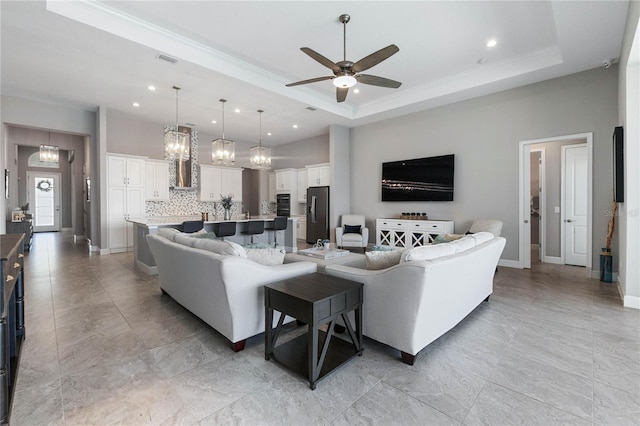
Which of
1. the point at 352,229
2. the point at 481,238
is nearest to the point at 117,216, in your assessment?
the point at 352,229

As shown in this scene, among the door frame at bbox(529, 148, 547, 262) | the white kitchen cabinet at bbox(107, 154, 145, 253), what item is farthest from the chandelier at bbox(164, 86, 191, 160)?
the door frame at bbox(529, 148, 547, 262)

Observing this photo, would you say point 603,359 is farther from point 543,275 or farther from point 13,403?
point 13,403

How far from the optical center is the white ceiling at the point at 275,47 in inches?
128

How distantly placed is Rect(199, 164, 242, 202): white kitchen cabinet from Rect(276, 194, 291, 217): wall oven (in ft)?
3.96

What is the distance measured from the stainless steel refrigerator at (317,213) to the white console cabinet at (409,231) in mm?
1433

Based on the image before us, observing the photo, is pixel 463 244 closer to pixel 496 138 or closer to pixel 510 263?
pixel 510 263

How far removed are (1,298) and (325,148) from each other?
7576mm

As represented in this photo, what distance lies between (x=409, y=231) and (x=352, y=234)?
1213 mm

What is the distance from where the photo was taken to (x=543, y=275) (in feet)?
15.2

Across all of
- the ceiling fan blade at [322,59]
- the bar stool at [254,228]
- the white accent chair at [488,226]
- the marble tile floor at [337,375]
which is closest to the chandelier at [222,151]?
the bar stool at [254,228]

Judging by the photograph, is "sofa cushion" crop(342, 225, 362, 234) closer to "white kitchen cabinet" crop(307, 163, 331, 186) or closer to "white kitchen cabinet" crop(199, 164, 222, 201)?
"white kitchen cabinet" crop(307, 163, 331, 186)

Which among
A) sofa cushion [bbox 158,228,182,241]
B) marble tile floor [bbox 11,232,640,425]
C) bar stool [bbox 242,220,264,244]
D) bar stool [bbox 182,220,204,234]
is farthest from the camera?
bar stool [bbox 242,220,264,244]

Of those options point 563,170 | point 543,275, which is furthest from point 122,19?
point 563,170

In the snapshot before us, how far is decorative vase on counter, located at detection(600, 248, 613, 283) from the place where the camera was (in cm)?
417
